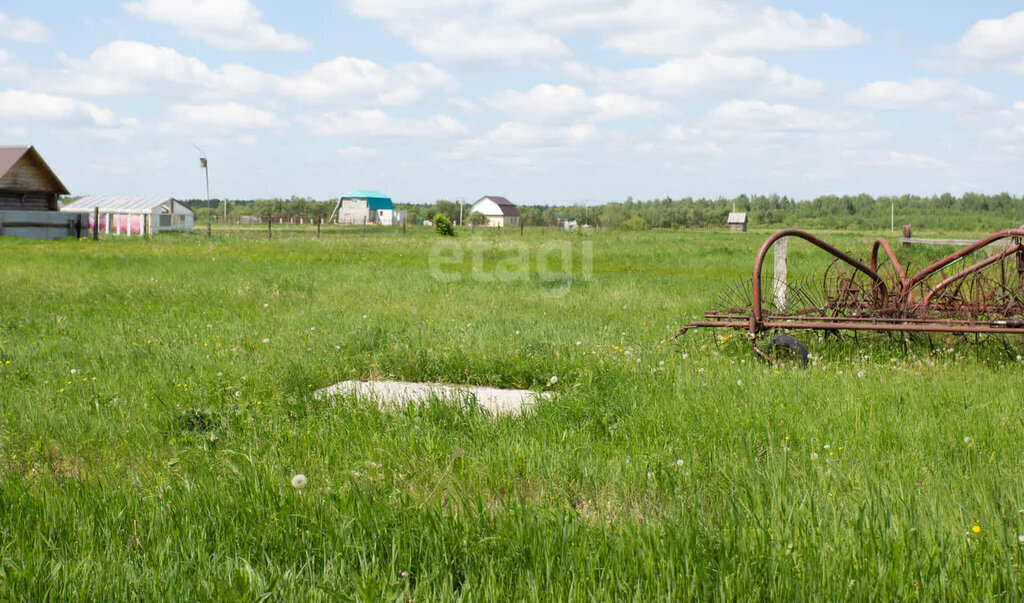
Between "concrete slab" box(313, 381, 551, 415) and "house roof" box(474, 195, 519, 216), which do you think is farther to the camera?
"house roof" box(474, 195, 519, 216)

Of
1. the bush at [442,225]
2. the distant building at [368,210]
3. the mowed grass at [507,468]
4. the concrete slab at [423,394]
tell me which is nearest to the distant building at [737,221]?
the distant building at [368,210]

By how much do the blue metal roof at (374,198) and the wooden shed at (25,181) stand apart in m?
64.4

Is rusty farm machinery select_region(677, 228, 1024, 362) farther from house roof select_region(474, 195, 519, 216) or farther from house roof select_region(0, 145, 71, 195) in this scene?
house roof select_region(474, 195, 519, 216)

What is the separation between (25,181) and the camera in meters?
36.7

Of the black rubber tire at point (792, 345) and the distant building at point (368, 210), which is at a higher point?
the distant building at point (368, 210)

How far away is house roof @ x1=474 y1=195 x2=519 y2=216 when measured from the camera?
10838cm

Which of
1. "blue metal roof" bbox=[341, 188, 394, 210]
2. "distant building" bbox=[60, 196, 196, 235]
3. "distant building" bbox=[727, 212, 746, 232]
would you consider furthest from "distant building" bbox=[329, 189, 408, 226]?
"distant building" bbox=[727, 212, 746, 232]

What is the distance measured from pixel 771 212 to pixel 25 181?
107m

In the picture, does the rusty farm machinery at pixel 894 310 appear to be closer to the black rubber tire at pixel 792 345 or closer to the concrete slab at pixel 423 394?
the black rubber tire at pixel 792 345

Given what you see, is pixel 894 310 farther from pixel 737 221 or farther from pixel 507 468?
pixel 737 221

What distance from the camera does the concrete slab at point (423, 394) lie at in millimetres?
5766

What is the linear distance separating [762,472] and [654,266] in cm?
2046

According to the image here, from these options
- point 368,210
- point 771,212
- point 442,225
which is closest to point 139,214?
point 442,225

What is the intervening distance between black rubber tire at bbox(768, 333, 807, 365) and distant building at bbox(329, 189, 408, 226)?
9452 centimetres
